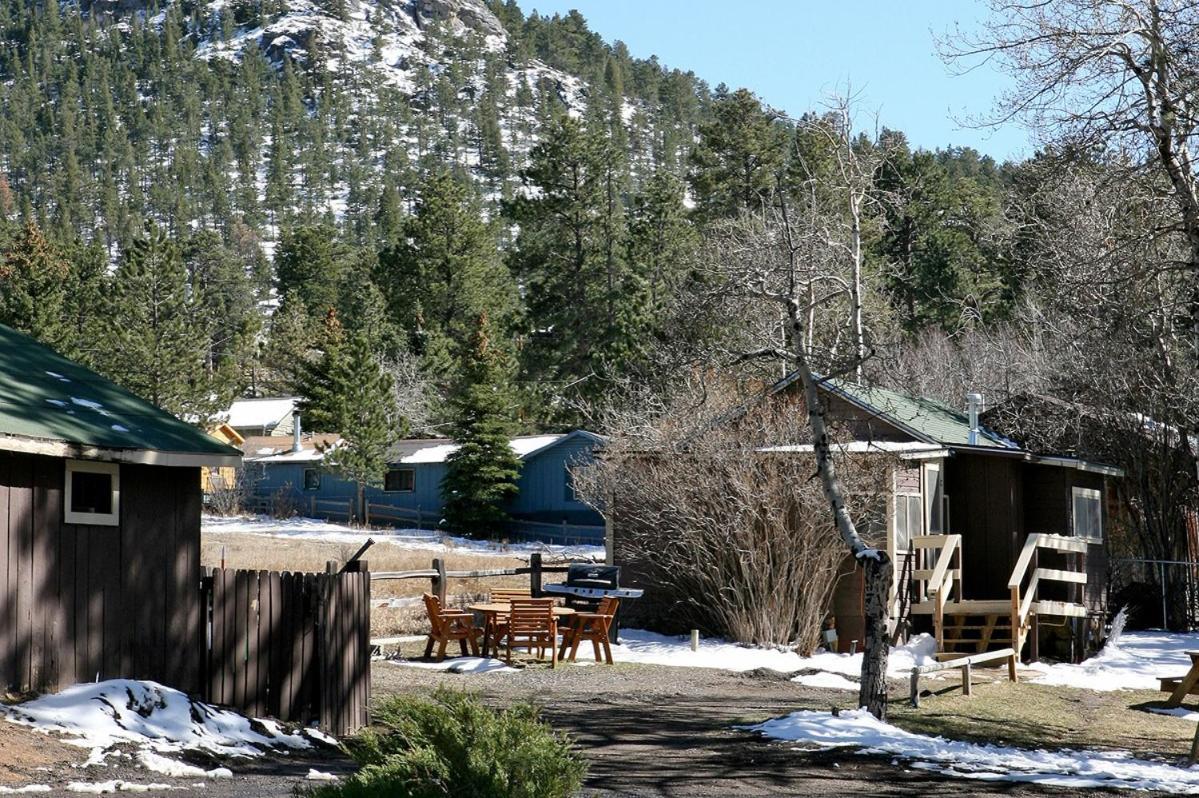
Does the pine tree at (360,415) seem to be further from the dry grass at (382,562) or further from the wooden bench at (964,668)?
the wooden bench at (964,668)

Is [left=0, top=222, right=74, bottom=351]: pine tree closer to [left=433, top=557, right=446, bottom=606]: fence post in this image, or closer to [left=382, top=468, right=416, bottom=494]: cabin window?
[left=382, top=468, right=416, bottom=494]: cabin window

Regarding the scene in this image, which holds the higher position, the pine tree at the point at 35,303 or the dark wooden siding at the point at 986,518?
the pine tree at the point at 35,303

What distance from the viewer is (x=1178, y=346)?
2694cm

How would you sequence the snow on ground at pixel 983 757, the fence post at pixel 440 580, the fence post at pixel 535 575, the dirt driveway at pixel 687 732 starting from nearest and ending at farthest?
the dirt driveway at pixel 687 732
the snow on ground at pixel 983 757
the fence post at pixel 440 580
the fence post at pixel 535 575

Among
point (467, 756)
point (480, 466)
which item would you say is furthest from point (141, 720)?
point (480, 466)

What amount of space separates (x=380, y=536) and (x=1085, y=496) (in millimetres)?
23637

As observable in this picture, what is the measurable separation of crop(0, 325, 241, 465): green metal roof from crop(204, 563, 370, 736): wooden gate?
1128 mm

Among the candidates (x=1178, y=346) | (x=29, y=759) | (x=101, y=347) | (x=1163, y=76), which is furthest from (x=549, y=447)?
(x=29, y=759)

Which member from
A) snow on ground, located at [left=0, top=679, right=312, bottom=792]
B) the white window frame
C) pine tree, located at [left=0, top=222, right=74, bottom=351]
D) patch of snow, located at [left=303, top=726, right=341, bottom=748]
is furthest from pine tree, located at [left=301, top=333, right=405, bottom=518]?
snow on ground, located at [left=0, top=679, right=312, bottom=792]

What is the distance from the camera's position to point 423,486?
1918 inches

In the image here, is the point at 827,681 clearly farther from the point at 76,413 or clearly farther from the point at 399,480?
the point at 399,480

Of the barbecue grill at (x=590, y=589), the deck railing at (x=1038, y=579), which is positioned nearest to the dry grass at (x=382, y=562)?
the barbecue grill at (x=590, y=589)

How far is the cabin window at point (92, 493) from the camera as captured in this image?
35.1 ft

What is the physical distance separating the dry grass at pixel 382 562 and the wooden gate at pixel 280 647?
9.29 metres
